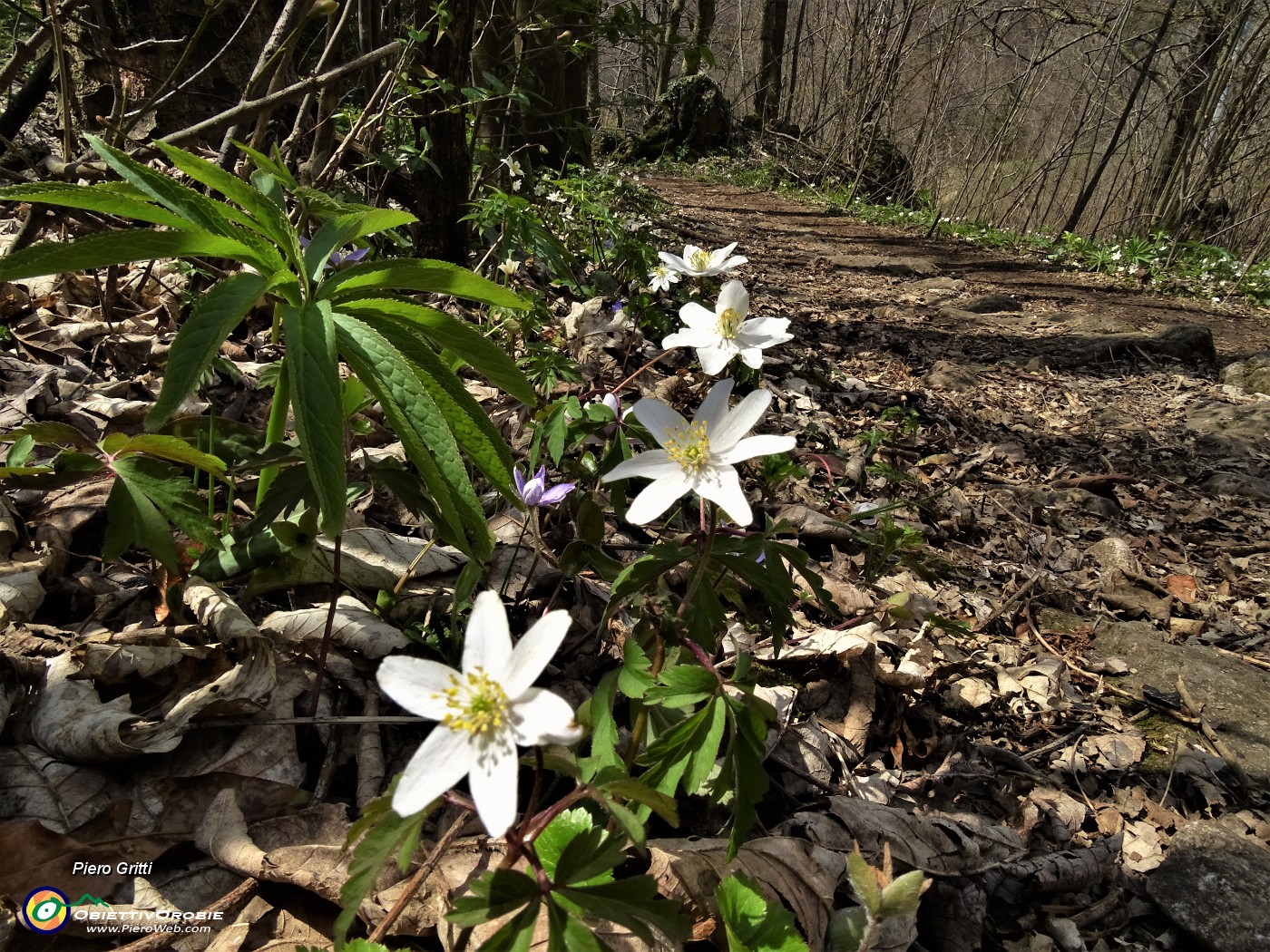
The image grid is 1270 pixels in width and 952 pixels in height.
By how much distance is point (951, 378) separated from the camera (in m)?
5.12

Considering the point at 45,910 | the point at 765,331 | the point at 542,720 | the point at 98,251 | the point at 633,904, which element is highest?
the point at 98,251

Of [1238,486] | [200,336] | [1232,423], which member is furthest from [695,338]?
[1232,423]

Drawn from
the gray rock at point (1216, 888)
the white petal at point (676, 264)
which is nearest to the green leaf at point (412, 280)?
the white petal at point (676, 264)

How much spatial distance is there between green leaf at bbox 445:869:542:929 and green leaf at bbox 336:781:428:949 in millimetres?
91

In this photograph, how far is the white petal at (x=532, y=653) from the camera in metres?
0.93

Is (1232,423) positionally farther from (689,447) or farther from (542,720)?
(542,720)

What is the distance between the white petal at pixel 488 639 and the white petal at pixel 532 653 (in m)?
0.01

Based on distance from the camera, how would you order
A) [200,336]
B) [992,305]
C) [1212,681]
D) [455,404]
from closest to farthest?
1. [200,336]
2. [455,404]
3. [1212,681]
4. [992,305]

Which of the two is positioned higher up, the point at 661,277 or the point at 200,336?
the point at 200,336

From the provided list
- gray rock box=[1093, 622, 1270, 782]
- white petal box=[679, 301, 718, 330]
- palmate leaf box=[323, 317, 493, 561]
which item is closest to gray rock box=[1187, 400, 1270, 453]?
gray rock box=[1093, 622, 1270, 782]

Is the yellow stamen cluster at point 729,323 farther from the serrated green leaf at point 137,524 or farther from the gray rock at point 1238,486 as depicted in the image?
the gray rock at point 1238,486

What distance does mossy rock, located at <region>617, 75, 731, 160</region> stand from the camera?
59.8 feet

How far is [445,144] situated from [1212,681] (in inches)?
150

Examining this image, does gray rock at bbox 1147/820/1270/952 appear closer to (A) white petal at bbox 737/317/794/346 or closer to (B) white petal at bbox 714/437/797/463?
(B) white petal at bbox 714/437/797/463
